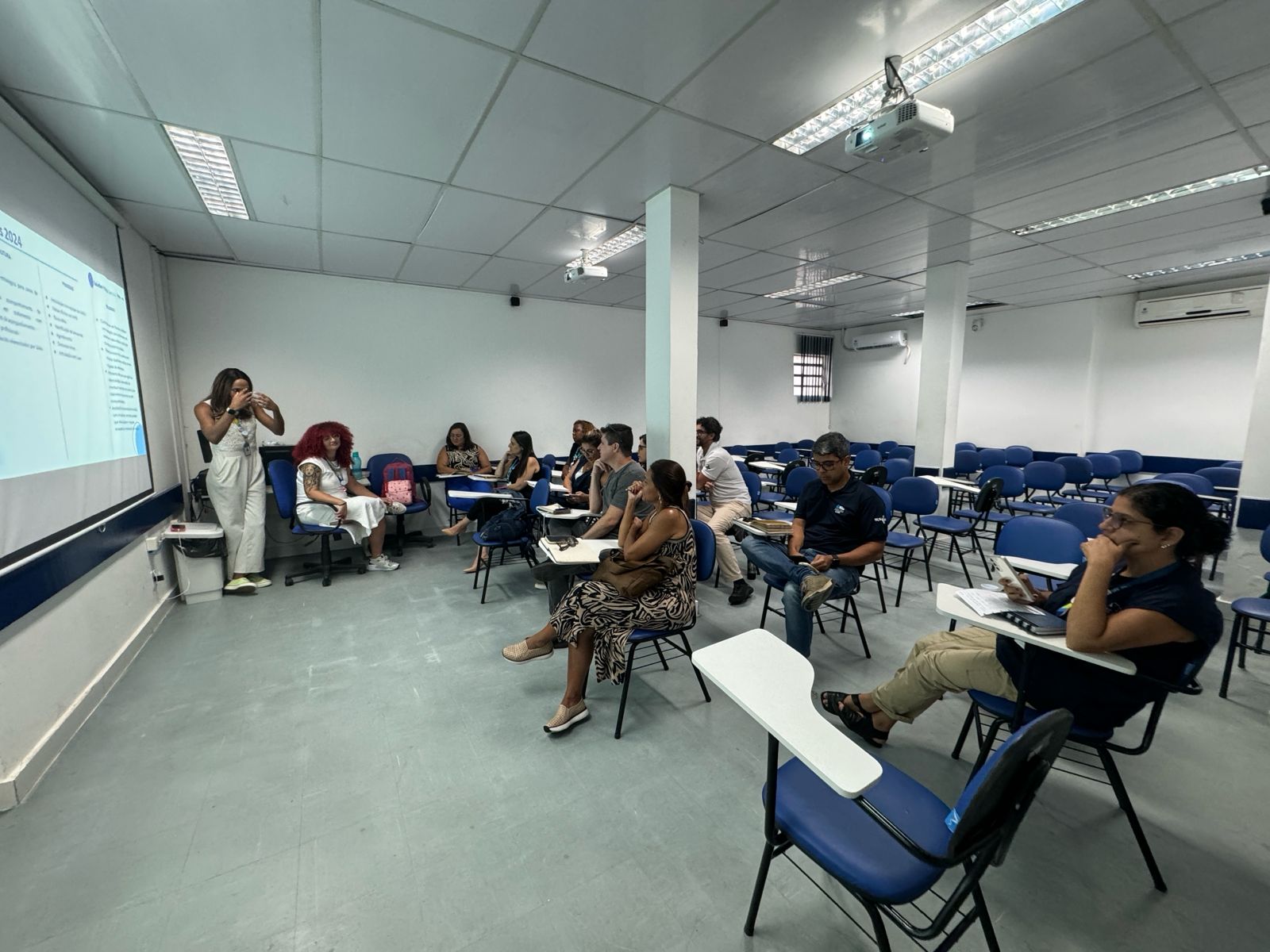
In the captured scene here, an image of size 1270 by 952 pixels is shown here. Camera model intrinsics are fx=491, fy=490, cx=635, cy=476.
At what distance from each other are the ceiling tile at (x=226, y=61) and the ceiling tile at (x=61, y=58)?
72mm

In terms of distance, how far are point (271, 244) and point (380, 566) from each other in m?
3.08

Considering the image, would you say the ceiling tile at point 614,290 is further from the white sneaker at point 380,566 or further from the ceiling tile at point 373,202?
the white sneaker at point 380,566

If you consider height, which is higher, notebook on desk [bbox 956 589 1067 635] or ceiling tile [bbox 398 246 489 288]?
ceiling tile [bbox 398 246 489 288]

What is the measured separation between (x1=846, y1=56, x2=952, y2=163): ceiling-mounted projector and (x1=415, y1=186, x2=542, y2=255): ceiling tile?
229 centimetres

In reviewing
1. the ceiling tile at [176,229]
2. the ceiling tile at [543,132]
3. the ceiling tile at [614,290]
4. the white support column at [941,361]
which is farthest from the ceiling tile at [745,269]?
the ceiling tile at [176,229]

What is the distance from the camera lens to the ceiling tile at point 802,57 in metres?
1.88

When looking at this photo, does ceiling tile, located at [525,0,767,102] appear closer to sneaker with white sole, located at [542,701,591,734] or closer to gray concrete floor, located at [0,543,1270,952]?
sneaker with white sole, located at [542,701,591,734]

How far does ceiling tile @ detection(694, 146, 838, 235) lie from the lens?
3.04m

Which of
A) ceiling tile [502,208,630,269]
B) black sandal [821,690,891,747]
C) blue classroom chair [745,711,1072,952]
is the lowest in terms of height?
black sandal [821,690,891,747]

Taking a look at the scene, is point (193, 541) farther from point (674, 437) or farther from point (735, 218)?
point (735, 218)

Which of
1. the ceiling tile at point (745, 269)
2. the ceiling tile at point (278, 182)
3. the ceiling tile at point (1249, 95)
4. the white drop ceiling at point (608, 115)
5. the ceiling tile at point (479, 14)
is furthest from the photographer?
the ceiling tile at point (745, 269)

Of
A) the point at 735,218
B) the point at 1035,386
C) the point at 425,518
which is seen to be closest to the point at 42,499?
the point at 425,518

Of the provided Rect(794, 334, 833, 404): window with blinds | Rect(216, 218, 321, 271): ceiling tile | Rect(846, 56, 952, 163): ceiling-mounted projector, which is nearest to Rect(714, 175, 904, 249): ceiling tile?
Rect(846, 56, 952, 163): ceiling-mounted projector

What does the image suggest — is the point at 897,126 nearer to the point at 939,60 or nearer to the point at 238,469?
the point at 939,60
